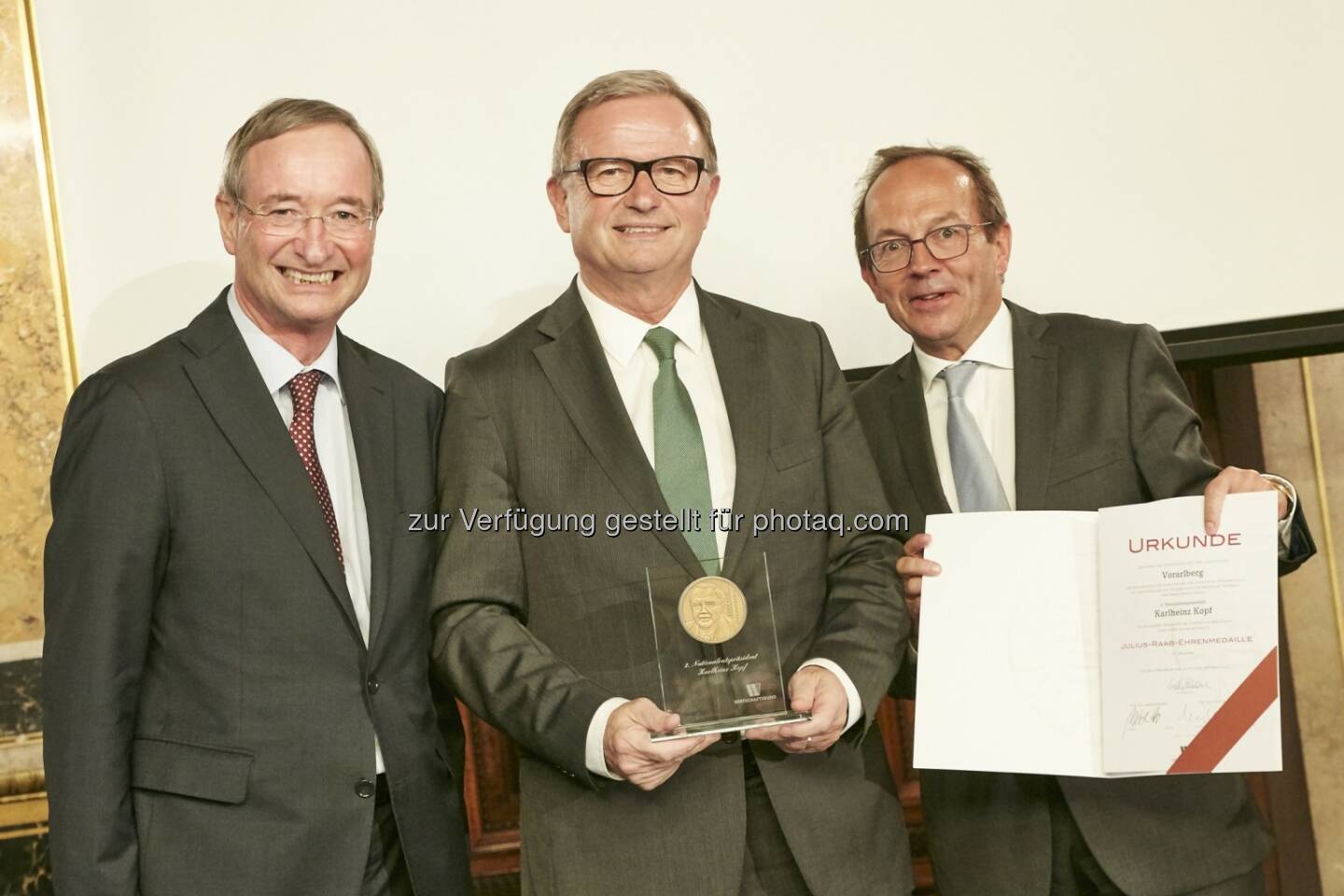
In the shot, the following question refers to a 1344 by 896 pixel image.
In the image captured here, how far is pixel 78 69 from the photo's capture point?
2719mm

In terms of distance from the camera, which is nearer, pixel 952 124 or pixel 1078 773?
pixel 1078 773

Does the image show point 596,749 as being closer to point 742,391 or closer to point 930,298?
point 742,391

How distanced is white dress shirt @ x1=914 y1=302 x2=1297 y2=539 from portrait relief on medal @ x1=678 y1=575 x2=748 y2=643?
0.61 m

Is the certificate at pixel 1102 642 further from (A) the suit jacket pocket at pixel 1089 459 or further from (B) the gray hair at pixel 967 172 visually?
(B) the gray hair at pixel 967 172

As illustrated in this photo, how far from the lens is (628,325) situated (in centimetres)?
208

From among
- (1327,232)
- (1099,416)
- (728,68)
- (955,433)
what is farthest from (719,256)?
(1327,232)

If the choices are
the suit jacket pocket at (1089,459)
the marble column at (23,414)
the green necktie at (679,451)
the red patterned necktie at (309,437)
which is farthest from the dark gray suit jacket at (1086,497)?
the marble column at (23,414)

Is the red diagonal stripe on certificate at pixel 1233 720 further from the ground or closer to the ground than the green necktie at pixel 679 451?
closer to the ground

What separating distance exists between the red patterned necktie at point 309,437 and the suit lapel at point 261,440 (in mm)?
27

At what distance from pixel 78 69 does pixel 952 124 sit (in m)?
1.98

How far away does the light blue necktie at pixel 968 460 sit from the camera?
86.5 inches

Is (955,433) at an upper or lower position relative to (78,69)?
lower

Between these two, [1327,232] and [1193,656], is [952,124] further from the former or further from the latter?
[1193,656]

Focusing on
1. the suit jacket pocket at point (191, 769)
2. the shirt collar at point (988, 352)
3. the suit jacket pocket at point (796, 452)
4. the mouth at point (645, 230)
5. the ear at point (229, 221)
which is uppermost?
the ear at point (229, 221)
